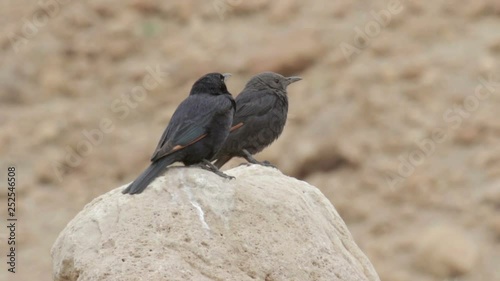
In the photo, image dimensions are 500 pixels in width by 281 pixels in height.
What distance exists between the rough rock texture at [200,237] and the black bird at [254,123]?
1.72 m

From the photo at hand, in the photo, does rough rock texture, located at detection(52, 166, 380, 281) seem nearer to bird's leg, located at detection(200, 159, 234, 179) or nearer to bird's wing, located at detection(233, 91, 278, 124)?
bird's leg, located at detection(200, 159, 234, 179)

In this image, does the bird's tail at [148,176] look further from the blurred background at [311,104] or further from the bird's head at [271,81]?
the blurred background at [311,104]

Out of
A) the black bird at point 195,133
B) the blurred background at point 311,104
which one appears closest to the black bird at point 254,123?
the black bird at point 195,133

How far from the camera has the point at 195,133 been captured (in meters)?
7.05

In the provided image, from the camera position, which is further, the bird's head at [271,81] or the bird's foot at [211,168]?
the bird's head at [271,81]

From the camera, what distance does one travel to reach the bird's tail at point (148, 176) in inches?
265

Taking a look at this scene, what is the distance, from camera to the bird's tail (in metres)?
6.73

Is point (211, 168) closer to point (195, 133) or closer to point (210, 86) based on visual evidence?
point (195, 133)

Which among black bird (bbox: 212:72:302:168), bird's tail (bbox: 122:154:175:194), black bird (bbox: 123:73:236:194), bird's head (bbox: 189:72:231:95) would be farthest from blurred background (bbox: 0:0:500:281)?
bird's tail (bbox: 122:154:175:194)

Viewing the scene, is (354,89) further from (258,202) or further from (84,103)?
(258,202)

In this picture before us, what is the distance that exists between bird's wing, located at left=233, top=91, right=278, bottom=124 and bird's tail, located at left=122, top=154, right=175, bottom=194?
205 cm

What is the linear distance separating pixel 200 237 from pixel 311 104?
912 centimetres

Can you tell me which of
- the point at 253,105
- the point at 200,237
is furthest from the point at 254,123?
the point at 200,237

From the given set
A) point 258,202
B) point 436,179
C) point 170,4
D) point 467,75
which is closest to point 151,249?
point 258,202
